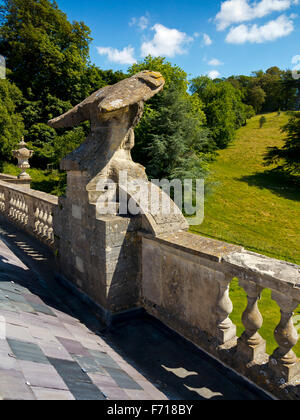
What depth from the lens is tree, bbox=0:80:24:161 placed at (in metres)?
24.8

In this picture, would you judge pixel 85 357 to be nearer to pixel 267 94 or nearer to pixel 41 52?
pixel 41 52

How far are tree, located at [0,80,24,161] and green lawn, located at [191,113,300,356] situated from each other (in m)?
16.3

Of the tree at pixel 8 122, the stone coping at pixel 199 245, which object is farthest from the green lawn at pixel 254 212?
the tree at pixel 8 122

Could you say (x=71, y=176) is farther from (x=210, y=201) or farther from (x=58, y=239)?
(x=210, y=201)

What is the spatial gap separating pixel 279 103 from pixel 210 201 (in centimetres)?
5630

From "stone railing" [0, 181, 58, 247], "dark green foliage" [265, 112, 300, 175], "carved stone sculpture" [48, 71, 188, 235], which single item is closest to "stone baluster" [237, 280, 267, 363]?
→ "carved stone sculpture" [48, 71, 188, 235]

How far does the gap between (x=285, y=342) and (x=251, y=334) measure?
36cm

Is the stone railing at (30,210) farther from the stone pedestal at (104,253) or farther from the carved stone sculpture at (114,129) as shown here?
the carved stone sculpture at (114,129)

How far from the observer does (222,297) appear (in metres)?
3.14

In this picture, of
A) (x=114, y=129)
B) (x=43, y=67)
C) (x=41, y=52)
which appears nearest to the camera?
(x=114, y=129)

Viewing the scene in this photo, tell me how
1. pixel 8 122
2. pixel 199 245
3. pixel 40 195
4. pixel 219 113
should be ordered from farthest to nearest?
pixel 219 113 < pixel 8 122 < pixel 40 195 < pixel 199 245

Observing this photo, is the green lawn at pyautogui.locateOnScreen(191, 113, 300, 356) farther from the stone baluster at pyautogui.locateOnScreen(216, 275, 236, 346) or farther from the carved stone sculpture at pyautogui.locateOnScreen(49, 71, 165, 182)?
the carved stone sculpture at pyautogui.locateOnScreen(49, 71, 165, 182)

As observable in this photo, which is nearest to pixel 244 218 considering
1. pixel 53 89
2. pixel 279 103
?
pixel 53 89

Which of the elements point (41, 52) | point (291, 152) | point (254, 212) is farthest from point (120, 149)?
point (41, 52)
